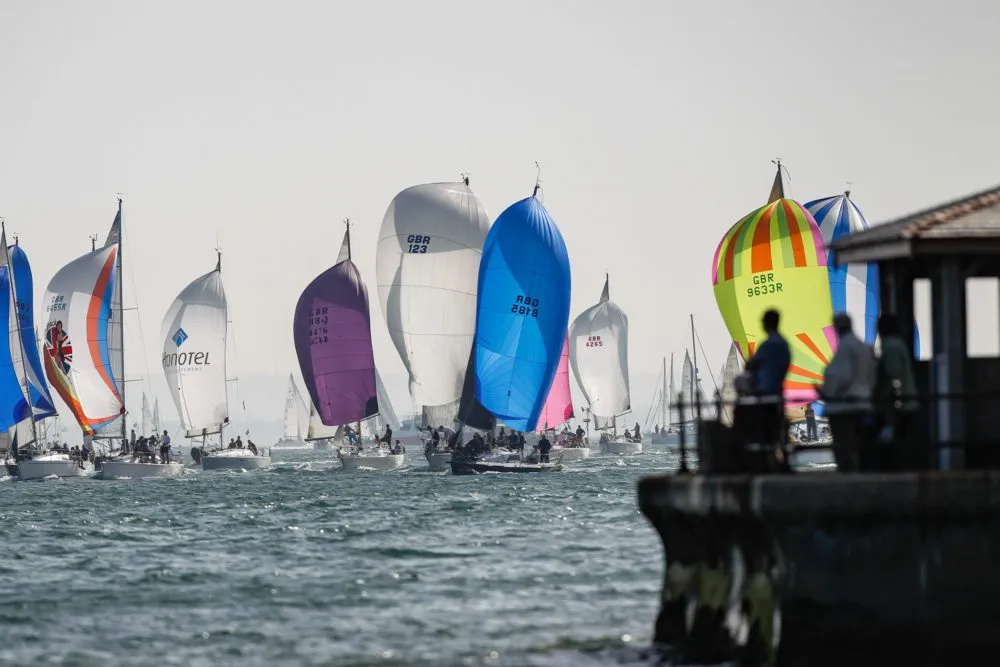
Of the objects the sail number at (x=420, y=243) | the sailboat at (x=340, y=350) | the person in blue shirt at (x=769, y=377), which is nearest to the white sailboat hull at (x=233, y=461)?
the sailboat at (x=340, y=350)

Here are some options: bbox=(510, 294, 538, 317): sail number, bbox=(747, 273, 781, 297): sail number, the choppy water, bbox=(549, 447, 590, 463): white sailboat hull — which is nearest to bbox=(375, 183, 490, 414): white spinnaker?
bbox=(510, 294, 538, 317): sail number

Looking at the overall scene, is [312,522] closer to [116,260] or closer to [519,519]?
[519,519]

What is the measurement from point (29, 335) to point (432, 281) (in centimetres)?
2364

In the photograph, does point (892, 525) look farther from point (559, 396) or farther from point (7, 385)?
point (7, 385)

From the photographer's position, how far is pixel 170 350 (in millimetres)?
95812

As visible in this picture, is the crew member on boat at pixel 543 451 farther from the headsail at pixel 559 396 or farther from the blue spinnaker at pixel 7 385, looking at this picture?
the blue spinnaker at pixel 7 385

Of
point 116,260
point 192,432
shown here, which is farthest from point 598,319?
point 116,260

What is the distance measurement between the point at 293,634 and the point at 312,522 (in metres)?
21.7

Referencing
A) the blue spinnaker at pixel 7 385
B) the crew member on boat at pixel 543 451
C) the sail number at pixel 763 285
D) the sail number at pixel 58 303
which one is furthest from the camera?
the sail number at pixel 58 303

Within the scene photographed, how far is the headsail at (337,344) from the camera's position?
85812 millimetres

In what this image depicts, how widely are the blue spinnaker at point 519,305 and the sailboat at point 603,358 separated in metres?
66.4

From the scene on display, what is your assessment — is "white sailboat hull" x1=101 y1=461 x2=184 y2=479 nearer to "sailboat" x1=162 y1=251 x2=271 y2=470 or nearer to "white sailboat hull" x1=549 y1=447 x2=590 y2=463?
"sailboat" x1=162 y1=251 x2=271 y2=470

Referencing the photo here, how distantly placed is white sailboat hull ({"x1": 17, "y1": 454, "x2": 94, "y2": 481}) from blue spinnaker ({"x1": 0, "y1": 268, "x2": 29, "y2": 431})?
2.34m

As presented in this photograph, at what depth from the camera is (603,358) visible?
138 metres
